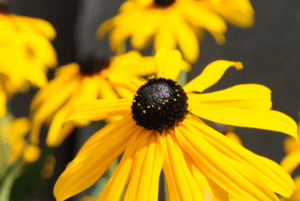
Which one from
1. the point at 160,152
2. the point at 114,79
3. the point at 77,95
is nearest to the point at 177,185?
the point at 160,152

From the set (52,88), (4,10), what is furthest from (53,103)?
(4,10)

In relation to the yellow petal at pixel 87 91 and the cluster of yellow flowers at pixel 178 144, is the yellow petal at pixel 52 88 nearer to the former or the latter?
the yellow petal at pixel 87 91

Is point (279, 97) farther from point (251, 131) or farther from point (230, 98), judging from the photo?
point (230, 98)

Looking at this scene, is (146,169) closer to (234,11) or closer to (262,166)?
(262,166)

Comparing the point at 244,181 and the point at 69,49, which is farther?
the point at 69,49

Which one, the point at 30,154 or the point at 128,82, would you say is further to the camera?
the point at 30,154

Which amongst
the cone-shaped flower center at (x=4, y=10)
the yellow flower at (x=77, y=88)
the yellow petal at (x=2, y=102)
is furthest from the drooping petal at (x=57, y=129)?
the cone-shaped flower center at (x=4, y=10)
